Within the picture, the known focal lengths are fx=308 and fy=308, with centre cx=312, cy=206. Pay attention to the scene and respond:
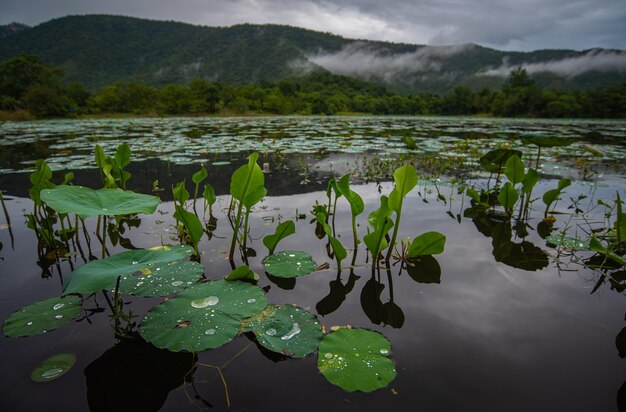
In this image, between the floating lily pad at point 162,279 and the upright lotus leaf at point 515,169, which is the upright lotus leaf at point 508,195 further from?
the floating lily pad at point 162,279

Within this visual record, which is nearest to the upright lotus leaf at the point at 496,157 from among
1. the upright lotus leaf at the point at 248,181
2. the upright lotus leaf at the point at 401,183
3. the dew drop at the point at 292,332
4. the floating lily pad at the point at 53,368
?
the upright lotus leaf at the point at 401,183

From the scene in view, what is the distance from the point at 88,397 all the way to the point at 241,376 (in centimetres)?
52

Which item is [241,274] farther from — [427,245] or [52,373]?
[427,245]

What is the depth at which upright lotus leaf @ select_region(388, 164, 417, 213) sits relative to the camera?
185 centimetres

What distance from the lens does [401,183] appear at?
Result: 190 centimetres

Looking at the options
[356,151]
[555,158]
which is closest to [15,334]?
[356,151]

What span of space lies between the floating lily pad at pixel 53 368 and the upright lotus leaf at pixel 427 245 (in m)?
1.87

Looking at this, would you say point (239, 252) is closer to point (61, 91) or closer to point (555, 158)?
point (555, 158)

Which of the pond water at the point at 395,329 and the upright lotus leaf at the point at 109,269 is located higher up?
the upright lotus leaf at the point at 109,269

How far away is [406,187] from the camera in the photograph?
1.93 meters

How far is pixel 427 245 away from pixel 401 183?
477mm

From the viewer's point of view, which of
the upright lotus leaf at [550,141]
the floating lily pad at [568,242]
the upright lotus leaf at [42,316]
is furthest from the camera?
the upright lotus leaf at [550,141]

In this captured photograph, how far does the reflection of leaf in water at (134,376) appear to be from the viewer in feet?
3.50

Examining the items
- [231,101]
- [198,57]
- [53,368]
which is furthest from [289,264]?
[198,57]
